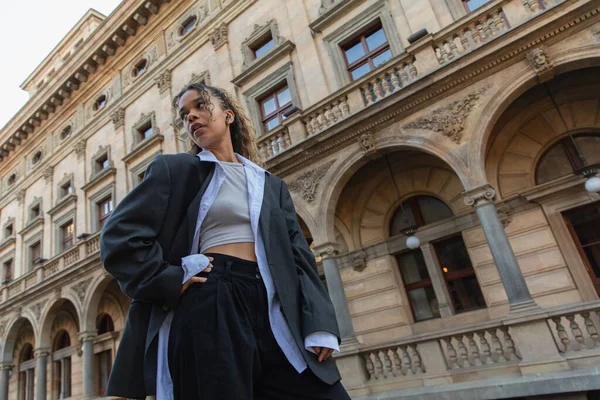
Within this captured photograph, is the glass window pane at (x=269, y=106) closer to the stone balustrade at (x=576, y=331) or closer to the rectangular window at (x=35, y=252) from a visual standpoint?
the stone balustrade at (x=576, y=331)

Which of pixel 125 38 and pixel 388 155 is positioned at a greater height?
pixel 125 38

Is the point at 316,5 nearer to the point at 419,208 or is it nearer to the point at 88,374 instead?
the point at 419,208

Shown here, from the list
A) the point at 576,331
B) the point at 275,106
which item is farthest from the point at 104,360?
the point at 576,331

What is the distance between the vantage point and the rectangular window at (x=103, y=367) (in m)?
14.0

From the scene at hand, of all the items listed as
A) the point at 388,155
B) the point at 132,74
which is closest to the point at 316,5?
the point at 388,155

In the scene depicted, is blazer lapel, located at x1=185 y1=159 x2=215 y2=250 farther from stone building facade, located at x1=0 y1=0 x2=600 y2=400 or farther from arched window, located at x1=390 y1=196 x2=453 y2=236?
arched window, located at x1=390 y1=196 x2=453 y2=236

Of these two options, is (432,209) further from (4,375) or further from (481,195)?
(4,375)

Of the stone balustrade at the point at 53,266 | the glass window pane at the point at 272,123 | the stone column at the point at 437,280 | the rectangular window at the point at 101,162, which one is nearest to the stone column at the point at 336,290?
the stone column at the point at 437,280

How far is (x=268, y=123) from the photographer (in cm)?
1202

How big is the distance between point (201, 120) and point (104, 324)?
16.1 metres

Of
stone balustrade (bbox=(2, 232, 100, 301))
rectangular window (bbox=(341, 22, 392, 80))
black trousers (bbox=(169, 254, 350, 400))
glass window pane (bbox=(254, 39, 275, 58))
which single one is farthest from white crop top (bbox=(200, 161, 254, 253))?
stone balustrade (bbox=(2, 232, 100, 301))

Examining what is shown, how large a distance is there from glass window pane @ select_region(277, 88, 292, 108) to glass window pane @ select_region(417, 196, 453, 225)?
16.4ft

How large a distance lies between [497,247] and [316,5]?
28.8ft

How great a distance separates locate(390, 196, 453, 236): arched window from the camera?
30.3 ft
